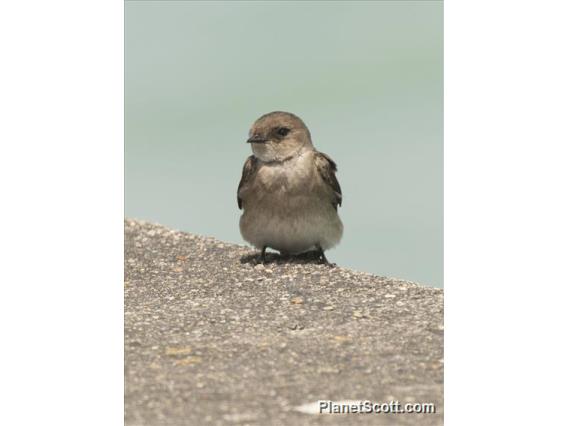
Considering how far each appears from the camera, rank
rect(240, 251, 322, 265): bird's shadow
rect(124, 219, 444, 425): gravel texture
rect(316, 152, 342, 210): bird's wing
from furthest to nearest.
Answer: rect(240, 251, 322, 265): bird's shadow < rect(316, 152, 342, 210): bird's wing < rect(124, 219, 444, 425): gravel texture

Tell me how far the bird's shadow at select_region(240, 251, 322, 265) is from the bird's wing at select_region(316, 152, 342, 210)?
0.69 m

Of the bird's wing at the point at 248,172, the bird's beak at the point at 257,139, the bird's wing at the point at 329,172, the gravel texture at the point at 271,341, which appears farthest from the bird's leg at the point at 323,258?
the bird's beak at the point at 257,139

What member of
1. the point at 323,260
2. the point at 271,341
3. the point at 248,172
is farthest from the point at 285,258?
the point at 271,341

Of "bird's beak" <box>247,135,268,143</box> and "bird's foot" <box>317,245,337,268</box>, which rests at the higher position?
"bird's beak" <box>247,135,268,143</box>

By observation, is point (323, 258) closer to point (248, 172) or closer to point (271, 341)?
point (248, 172)

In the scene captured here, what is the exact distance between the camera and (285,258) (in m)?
10.1

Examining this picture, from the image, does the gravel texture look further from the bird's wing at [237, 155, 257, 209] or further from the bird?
the bird's wing at [237, 155, 257, 209]

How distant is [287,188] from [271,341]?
2531 mm

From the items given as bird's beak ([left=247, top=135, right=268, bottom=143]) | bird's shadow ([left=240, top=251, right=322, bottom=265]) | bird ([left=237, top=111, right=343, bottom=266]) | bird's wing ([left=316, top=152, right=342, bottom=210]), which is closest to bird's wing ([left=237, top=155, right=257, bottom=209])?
bird ([left=237, top=111, right=343, bottom=266])

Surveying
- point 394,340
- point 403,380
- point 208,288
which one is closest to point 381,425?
point 403,380

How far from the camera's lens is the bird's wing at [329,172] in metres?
9.51

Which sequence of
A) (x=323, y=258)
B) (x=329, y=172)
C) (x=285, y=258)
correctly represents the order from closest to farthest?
1. (x=329, y=172)
2. (x=323, y=258)
3. (x=285, y=258)

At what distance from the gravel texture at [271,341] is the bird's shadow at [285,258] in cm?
3

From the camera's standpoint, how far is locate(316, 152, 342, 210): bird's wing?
951 cm
